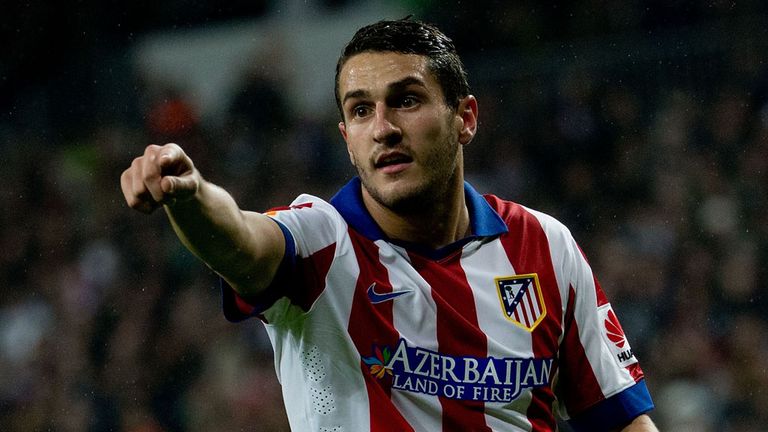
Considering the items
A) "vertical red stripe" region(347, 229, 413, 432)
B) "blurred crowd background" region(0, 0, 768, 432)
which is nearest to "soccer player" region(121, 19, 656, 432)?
"vertical red stripe" region(347, 229, 413, 432)

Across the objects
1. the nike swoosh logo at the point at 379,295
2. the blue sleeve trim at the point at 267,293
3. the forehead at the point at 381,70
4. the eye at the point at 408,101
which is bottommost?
the nike swoosh logo at the point at 379,295

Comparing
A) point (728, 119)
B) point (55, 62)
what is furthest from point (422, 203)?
point (55, 62)

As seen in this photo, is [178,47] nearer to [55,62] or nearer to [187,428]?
[55,62]

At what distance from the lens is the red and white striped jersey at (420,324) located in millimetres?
2219

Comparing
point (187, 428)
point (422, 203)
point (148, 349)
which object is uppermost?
point (422, 203)

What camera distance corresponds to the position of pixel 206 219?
187cm

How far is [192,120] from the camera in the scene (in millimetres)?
7801

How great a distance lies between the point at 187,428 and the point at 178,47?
3.39 metres

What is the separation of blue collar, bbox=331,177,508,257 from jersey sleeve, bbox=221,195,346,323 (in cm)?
6

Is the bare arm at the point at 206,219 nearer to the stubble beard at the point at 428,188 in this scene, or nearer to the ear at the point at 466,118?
the stubble beard at the point at 428,188

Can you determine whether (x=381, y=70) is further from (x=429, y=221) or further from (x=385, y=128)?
(x=429, y=221)

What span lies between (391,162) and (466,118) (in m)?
0.34

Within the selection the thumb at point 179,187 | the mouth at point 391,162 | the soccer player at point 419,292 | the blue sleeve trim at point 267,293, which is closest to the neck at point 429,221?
the soccer player at point 419,292

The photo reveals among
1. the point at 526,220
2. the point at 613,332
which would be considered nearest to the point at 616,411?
the point at 613,332
